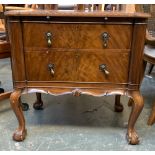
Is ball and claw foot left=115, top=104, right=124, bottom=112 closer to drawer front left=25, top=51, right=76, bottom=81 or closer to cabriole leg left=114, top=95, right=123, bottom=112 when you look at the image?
cabriole leg left=114, top=95, right=123, bottom=112

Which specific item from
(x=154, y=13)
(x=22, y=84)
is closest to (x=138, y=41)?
(x=22, y=84)

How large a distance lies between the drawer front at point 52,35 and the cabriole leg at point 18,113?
301mm

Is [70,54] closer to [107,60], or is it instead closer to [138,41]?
[107,60]

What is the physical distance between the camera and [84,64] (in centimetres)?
Result: 125

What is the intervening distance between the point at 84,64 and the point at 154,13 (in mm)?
1105

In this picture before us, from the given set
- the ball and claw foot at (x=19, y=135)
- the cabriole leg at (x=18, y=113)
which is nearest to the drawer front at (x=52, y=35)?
the cabriole leg at (x=18, y=113)

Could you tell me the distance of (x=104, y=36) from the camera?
117cm

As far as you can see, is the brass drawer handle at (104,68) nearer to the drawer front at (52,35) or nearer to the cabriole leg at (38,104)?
the drawer front at (52,35)

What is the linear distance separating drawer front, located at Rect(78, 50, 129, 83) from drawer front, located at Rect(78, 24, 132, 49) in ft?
0.11

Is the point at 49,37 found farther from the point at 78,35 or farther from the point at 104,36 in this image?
the point at 104,36

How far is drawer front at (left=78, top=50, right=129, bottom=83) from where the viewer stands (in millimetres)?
1222

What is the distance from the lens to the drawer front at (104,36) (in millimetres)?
1168

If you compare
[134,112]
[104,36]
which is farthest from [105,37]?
[134,112]

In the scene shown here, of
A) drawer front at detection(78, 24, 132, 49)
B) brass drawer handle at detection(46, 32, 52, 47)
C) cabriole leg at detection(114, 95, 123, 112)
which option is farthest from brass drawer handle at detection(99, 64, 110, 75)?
cabriole leg at detection(114, 95, 123, 112)
